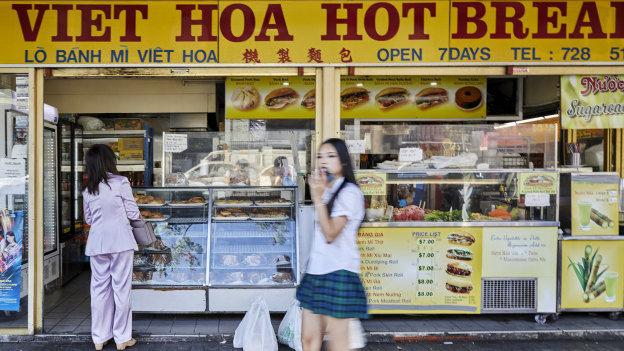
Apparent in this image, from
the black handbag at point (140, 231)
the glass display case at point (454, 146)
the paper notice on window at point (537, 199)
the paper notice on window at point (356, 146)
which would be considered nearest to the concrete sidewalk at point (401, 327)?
the black handbag at point (140, 231)

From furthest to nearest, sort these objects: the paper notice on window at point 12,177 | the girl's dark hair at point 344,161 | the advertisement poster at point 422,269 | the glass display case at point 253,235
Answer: the glass display case at point 253,235 < the advertisement poster at point 422,269 < the paper notice on window at point 12,177 < the girl's dark hair at point 344,161

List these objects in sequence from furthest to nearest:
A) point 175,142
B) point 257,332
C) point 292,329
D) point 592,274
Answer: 1. point 175,142
2. point 592,274
3. point 292,329
4. point 257,332

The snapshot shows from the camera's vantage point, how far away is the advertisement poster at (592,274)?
4.62 meters

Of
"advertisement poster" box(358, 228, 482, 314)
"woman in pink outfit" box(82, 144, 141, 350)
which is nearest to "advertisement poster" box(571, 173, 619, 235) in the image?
"advertisement poster" box(358, 228, 482, 314)

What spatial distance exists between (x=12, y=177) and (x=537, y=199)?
5.50 metres

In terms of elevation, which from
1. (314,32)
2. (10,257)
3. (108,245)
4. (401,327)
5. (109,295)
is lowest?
(401,327)

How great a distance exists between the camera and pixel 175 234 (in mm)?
5082

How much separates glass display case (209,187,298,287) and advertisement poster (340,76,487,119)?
2.13 meters

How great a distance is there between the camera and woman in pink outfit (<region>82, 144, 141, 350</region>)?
3.93 metres

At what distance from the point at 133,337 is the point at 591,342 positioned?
452 cm

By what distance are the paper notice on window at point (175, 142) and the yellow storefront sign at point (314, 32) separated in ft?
3.60

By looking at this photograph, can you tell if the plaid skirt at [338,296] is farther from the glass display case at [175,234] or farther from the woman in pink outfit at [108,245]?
the glass display case at [175,234]

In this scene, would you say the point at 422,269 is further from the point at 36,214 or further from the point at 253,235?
the point at 36,214

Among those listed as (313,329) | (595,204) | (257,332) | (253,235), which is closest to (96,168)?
(253,235)
